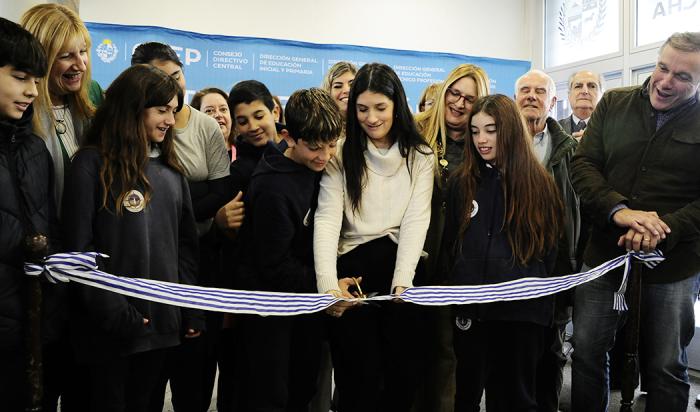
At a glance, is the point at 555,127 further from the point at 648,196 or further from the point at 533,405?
the point at 533,405

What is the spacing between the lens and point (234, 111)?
10.1 ft

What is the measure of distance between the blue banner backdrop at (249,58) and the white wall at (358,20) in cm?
40

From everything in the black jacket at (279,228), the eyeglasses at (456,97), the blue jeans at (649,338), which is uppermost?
the eyeglasses at (456,97)

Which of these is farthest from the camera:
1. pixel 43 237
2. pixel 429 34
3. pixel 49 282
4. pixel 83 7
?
pixel 429 34

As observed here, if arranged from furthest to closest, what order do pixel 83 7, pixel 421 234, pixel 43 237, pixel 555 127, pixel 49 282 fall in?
pixel 83 7 → pixel 555 127 → pixel 421 234 → pixel 49 282 → pixel 43 237

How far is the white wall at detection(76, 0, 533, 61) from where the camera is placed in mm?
6977

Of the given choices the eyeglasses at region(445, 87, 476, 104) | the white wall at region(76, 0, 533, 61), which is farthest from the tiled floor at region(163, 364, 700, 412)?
the white wall at region(76, 0, 533, 61)

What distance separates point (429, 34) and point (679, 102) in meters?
5.53

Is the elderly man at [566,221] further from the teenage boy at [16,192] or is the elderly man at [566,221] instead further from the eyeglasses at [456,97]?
the teenage boy at [16,192]

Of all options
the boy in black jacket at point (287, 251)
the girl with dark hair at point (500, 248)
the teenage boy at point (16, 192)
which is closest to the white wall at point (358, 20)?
the boy in black jacket at point (287, 251)

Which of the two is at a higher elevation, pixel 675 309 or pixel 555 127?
pixel 555 127

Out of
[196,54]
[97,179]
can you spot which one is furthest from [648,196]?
[196,54]

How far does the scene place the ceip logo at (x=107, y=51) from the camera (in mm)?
6270

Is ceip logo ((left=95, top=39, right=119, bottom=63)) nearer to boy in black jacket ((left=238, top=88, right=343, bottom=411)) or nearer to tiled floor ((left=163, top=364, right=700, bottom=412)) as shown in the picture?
tiled floor ((left=163, top=364, right=700, bottom=412))
